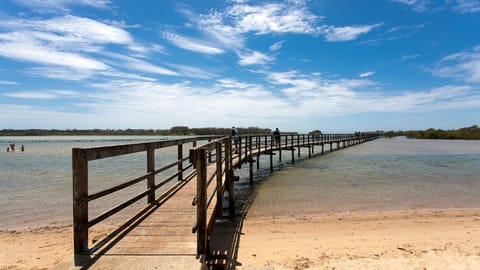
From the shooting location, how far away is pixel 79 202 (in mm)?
3553

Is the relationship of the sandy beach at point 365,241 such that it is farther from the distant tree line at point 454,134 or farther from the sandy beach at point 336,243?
the distant tree line at point 454,134

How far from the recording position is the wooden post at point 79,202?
11.4 ft

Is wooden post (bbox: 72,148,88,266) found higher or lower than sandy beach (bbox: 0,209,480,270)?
higher

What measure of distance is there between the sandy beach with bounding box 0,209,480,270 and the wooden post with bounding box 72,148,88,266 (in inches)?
9.8

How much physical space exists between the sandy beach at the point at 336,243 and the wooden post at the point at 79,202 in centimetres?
25

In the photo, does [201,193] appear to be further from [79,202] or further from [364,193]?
[364,193]

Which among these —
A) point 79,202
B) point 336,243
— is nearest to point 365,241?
point 336,243

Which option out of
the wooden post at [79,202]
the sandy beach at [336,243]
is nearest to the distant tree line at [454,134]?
the sandy beach at [336,243]

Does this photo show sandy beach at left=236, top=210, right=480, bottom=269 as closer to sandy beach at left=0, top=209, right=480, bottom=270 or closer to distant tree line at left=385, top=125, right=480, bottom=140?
sandy beach at left=0, top=209, right=480, bottom=270

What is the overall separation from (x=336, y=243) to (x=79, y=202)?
470 centimetres

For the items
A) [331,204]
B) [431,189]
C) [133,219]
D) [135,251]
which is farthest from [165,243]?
[431,189]

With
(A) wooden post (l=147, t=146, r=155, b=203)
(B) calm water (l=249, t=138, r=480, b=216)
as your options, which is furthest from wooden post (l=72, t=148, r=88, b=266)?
(B) calm water (l=249, t=138, r=480, b=216)

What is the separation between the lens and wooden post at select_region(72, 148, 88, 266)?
3.48 metres

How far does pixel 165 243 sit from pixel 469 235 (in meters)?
6.48
